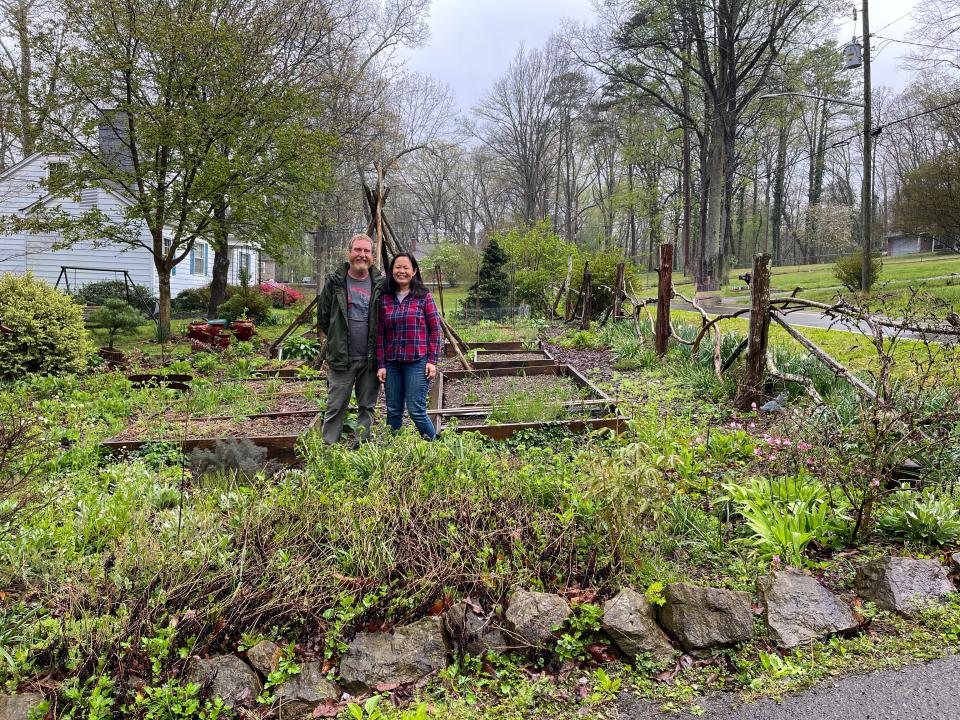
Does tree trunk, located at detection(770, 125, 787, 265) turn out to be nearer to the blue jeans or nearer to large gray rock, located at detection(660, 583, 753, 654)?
the blue jeans

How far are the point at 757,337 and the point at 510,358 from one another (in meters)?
5.10

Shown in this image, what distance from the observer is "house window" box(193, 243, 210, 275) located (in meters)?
25.2

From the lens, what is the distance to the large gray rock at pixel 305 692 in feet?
7.26

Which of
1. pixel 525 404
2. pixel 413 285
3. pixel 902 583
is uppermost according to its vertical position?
pixel 413 285

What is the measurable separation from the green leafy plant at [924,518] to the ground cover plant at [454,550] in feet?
0.04

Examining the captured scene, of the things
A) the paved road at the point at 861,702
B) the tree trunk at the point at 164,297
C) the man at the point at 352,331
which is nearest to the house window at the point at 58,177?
the tree trunk at the point at 164,297

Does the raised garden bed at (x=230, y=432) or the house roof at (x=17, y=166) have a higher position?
the house roof at (x=17, y=166)

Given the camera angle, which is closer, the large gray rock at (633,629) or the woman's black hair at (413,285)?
the large gray rock at (633,629)

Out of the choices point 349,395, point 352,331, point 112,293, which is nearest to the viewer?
point 352,331

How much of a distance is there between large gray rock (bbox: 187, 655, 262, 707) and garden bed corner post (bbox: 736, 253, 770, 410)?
16.9ft

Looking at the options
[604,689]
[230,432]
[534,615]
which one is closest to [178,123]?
[230,432]

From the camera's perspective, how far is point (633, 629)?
2.49m

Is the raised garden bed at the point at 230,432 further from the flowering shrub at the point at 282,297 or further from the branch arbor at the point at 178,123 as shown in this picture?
the flowering shrub at the point at 282,297

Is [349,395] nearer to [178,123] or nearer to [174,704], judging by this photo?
[174,704]
